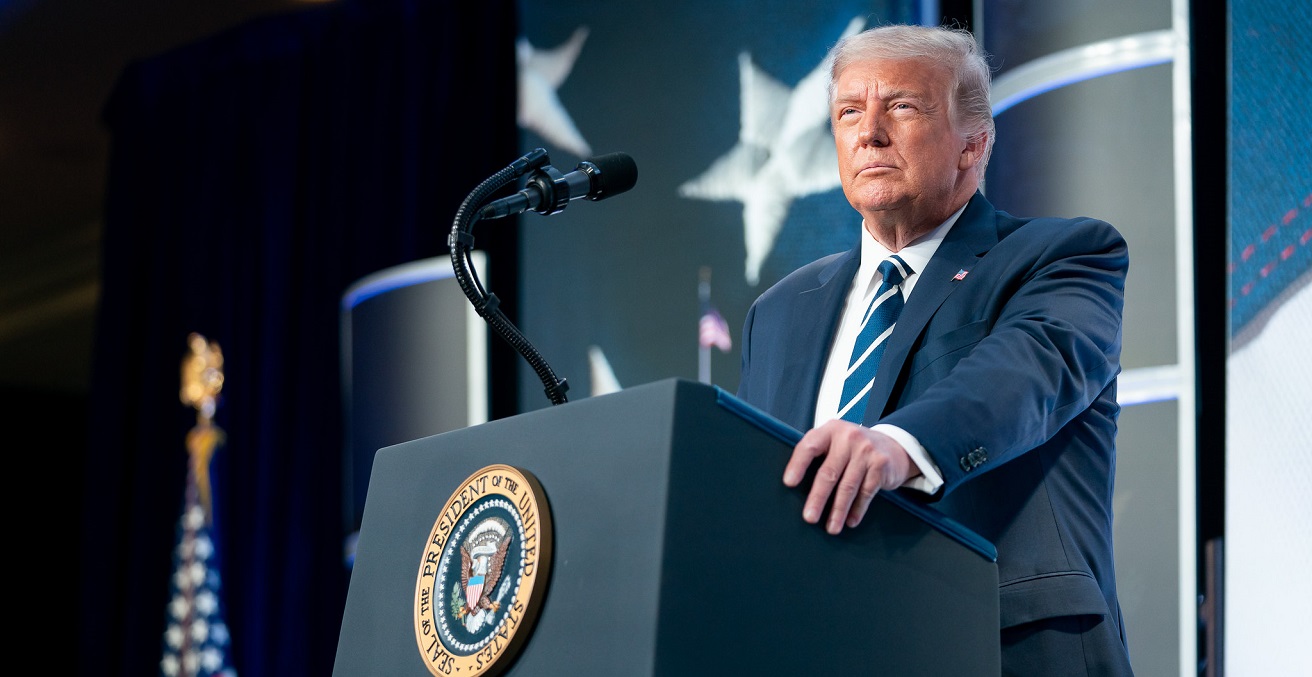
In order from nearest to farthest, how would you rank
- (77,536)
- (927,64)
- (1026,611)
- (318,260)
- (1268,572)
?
(1026,611) → (927,64) → (1268,572) → (318,260) → (77,536)

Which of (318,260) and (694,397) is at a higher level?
(318,260)

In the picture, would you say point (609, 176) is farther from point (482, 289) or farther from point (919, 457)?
point (919, 457)

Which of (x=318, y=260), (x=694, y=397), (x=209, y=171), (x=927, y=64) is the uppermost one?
(x=209, y=171)

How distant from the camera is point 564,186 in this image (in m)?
Result: 1.44

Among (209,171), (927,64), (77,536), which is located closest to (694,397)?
(927,64)

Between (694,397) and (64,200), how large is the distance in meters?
6.47

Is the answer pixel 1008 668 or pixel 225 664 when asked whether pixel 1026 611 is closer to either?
pixel 1008 668

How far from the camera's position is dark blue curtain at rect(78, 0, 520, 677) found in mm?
4371

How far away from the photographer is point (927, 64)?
167 cm

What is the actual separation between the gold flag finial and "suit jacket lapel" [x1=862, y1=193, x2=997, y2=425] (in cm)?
407

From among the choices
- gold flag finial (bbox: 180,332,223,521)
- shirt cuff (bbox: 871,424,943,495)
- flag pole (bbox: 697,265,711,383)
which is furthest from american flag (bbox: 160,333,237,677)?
shirt cuff (bbox: 871,424,943,495)

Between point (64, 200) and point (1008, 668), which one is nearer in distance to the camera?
point (1008, 668)

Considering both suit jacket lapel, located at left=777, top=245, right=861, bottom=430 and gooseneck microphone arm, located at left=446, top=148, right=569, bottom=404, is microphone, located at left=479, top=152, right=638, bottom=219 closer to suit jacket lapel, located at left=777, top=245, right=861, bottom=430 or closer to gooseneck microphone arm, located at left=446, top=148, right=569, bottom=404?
gooseneck microphone arm, located at left=446, top=148, right=569, bottom=404

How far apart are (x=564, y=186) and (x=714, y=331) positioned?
216cm
